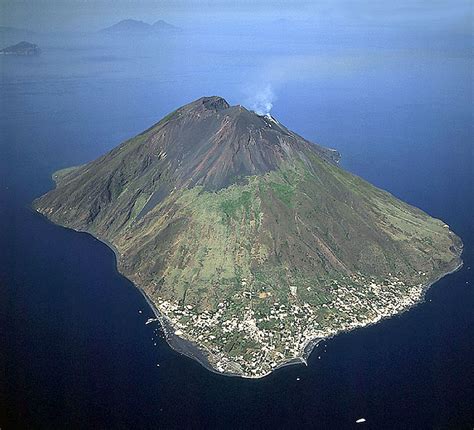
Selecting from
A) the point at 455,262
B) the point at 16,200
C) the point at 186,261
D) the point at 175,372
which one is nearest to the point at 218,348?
the point at 175,372

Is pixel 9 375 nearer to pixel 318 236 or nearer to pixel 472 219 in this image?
pixel 318 236

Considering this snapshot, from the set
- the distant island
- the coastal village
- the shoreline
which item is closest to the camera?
the shoreline

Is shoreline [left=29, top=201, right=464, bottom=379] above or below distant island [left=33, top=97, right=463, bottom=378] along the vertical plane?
below

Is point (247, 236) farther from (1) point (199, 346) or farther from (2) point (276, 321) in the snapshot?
(1) point (199, 346)

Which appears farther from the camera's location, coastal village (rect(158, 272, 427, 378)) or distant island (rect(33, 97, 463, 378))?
distant island (rect(33, 97, 463, 378))

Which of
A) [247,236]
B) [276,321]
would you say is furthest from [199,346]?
[247,236]
